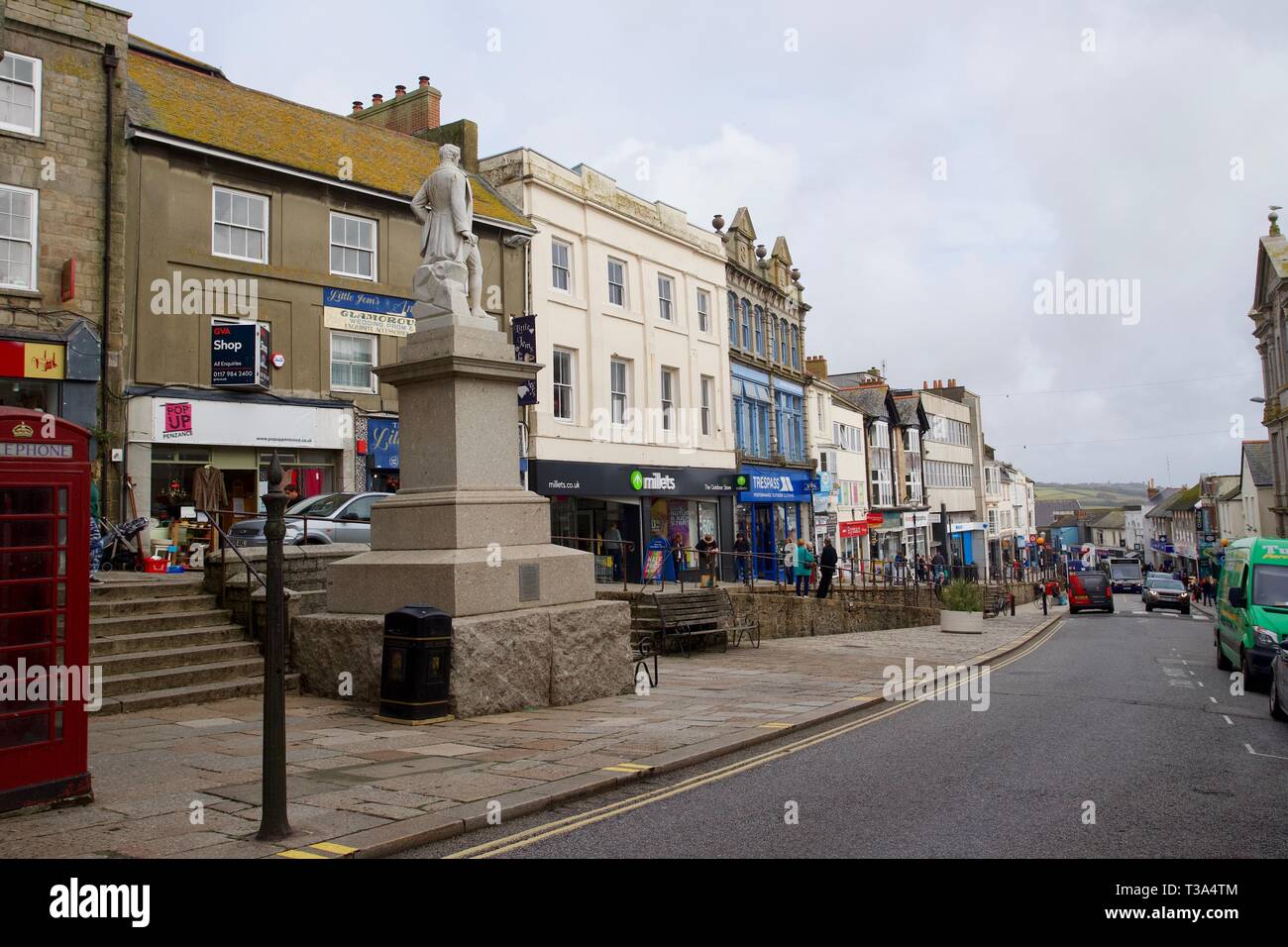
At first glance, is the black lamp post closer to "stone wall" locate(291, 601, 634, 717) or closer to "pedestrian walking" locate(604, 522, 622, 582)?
"stone wall" locate(291, 601, 634, 717)

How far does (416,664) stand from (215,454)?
515 inches

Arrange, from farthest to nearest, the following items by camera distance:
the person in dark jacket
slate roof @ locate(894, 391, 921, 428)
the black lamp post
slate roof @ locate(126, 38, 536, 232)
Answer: slate roof @ locate(894, 391, 921, 428) → the person in dark jacket → slate roof @ locate(126, 38, 536, 232) → the black lamp post

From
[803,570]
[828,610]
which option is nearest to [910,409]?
[803,570]

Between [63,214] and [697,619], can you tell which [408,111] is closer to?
[63,214]

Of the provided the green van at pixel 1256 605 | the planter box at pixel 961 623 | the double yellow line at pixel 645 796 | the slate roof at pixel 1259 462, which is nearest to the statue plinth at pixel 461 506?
the double yellow line at pixel 645 796

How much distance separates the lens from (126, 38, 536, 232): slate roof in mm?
20297

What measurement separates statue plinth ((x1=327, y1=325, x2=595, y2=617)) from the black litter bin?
61 centimetres

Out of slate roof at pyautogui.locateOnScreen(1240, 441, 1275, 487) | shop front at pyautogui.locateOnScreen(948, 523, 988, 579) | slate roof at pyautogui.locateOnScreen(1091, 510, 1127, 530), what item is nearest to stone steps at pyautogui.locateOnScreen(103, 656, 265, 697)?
Result: slate roof at pyautogui.locateOnScreen(1240, 441, 1275, 487)

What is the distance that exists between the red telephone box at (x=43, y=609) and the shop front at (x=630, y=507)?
18.1 m

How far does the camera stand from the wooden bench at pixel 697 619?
16531 mm

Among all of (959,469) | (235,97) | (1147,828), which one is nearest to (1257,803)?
(1147,828)

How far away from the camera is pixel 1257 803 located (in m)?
6.62

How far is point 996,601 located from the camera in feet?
123

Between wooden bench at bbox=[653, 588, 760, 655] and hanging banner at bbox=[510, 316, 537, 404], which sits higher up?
hanging banner at bbox=[510, 316, 537, 404]
